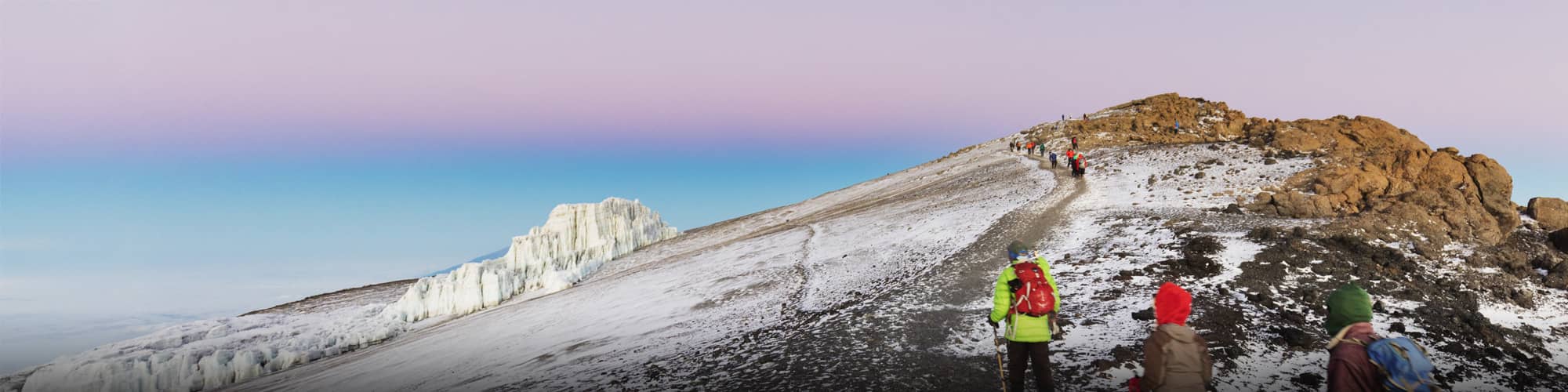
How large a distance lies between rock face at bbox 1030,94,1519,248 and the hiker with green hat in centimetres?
1857

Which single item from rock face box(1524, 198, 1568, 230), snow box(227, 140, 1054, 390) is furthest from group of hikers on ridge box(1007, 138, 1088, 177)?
rock face box(1524, 198, 1568, 230)

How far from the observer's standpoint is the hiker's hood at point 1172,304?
665cm

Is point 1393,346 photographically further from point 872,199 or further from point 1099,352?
point 872,199

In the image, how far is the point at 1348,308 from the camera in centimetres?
617

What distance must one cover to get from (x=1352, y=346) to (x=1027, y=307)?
3327mm

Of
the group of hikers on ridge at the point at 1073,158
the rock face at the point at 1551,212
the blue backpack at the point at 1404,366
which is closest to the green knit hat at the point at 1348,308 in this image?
the blue backpack at the point at 1404,366

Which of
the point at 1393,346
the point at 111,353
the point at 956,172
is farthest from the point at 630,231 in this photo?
the point at 1393,346

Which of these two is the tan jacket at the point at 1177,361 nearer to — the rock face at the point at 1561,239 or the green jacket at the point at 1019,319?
the green jacket at the point at 1019,319

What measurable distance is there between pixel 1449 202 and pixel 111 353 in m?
56.9

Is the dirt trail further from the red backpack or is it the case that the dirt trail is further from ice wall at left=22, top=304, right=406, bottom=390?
ice wall at left=22, top=304, right=406, bottom=390

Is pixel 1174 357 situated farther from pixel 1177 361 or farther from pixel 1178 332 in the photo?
pixel 1178 332

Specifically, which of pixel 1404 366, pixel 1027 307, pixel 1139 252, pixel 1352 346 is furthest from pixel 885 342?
pixel 1139 252

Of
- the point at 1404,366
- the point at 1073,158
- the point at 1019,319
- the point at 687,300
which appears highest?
the point at 1073,158

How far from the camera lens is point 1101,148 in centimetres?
5794
